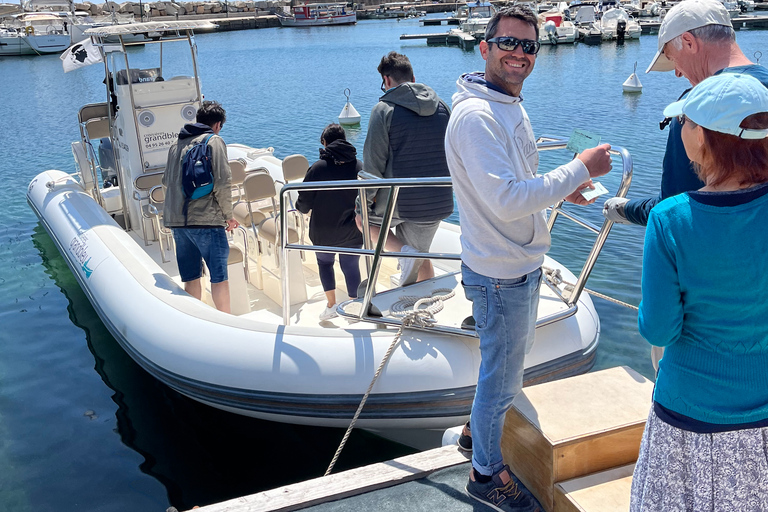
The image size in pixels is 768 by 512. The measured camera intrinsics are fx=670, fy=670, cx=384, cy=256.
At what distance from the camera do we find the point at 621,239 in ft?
23.7

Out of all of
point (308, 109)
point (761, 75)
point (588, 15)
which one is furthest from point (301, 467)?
point (588, 15)

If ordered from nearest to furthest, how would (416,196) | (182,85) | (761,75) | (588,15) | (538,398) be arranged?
1. (761,75)
2. (538,398)
3. (416,196)
4. (182,85)
5. (588,15)

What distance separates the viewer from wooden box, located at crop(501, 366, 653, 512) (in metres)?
2.22

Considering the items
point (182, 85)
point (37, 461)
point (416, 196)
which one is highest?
point (182, 85)

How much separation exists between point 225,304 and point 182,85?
2.16 meters

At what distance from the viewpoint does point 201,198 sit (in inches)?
161

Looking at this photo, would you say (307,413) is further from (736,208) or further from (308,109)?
(308,109)

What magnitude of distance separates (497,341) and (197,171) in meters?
2.53

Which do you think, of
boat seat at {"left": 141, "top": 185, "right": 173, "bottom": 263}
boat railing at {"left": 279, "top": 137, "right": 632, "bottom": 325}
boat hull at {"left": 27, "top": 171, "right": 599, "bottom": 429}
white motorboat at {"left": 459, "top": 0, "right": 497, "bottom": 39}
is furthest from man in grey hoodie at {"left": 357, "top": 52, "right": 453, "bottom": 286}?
white motorboat at {"left": 459, "top": 0, "right": 497, "bottom": 39}

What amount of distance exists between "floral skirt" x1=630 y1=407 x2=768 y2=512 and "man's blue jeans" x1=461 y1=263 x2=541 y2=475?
0.61 metres

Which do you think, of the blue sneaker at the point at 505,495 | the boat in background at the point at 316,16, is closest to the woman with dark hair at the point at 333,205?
the blue sneaker at the point at 505,495

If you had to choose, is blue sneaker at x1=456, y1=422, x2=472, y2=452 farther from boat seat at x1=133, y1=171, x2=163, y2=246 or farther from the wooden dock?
the wooden dock

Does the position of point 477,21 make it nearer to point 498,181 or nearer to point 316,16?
point 316,16

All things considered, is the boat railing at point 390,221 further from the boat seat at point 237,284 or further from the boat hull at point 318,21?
the boat hull at point 318,21
